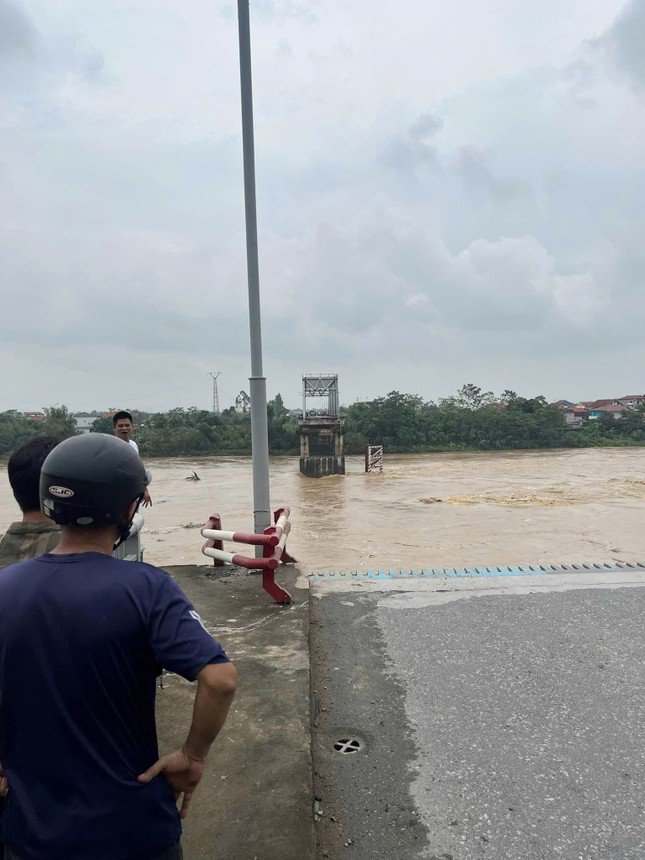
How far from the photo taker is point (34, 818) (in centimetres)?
124

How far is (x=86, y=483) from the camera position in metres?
1.34

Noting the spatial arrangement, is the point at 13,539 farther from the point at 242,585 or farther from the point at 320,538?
the point at 320,538

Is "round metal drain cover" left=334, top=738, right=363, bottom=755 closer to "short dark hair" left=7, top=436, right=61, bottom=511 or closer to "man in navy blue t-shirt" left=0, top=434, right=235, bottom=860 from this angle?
"man in navy blue t-shirt" left=0, top=434, right=235, bottom=860

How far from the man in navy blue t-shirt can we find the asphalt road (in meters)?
1.19

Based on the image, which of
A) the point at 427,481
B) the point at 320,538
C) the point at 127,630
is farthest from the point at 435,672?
the point at 427,481

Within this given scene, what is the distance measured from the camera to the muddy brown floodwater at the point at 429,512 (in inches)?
445

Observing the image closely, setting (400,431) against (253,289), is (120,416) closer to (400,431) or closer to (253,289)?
(253,289)

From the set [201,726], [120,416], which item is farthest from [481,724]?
[120,416]

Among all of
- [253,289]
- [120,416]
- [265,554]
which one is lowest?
[265,554]

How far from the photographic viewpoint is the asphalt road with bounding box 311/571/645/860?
2215mm

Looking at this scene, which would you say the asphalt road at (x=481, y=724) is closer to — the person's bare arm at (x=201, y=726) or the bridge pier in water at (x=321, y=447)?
the person's bare arm at (x=201, y=726)

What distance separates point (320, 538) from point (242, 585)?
30.6ft

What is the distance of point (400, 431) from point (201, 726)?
1815 inches

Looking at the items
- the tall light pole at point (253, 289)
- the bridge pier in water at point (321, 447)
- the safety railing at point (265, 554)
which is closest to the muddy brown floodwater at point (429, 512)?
the bridge pier in water at point (321, 447)
